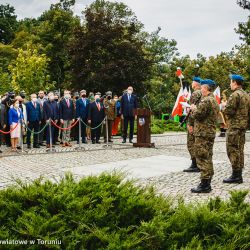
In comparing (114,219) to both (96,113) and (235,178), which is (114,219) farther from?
(96,113)

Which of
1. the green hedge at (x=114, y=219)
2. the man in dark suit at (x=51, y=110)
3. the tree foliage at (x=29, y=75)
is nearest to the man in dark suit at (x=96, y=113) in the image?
the man in dark suit at (x=51, y=110)

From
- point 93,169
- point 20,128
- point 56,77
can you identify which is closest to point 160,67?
point 56,77

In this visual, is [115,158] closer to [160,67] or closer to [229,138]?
[229,138]

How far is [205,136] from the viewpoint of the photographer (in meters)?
8.13

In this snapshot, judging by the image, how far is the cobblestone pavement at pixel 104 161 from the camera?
8.58m

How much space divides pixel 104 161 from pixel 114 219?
8578 millimetres

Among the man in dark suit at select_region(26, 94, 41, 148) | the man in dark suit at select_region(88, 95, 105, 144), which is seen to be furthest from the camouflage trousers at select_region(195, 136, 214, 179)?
the man in dark suit at select_region(88, 95, 105, 144)

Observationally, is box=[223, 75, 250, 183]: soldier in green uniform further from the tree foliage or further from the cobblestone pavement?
the tree foliage

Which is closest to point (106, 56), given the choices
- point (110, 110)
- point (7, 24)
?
point (110, 110)

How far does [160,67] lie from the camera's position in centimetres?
5716

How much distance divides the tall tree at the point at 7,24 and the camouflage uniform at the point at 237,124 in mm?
76417

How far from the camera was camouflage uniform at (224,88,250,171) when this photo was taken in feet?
30.3

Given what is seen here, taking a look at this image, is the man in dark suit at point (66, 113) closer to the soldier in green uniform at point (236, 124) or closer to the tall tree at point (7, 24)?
the soldier in green uniform at point (236, 124)

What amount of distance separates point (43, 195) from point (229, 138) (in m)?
5.77
